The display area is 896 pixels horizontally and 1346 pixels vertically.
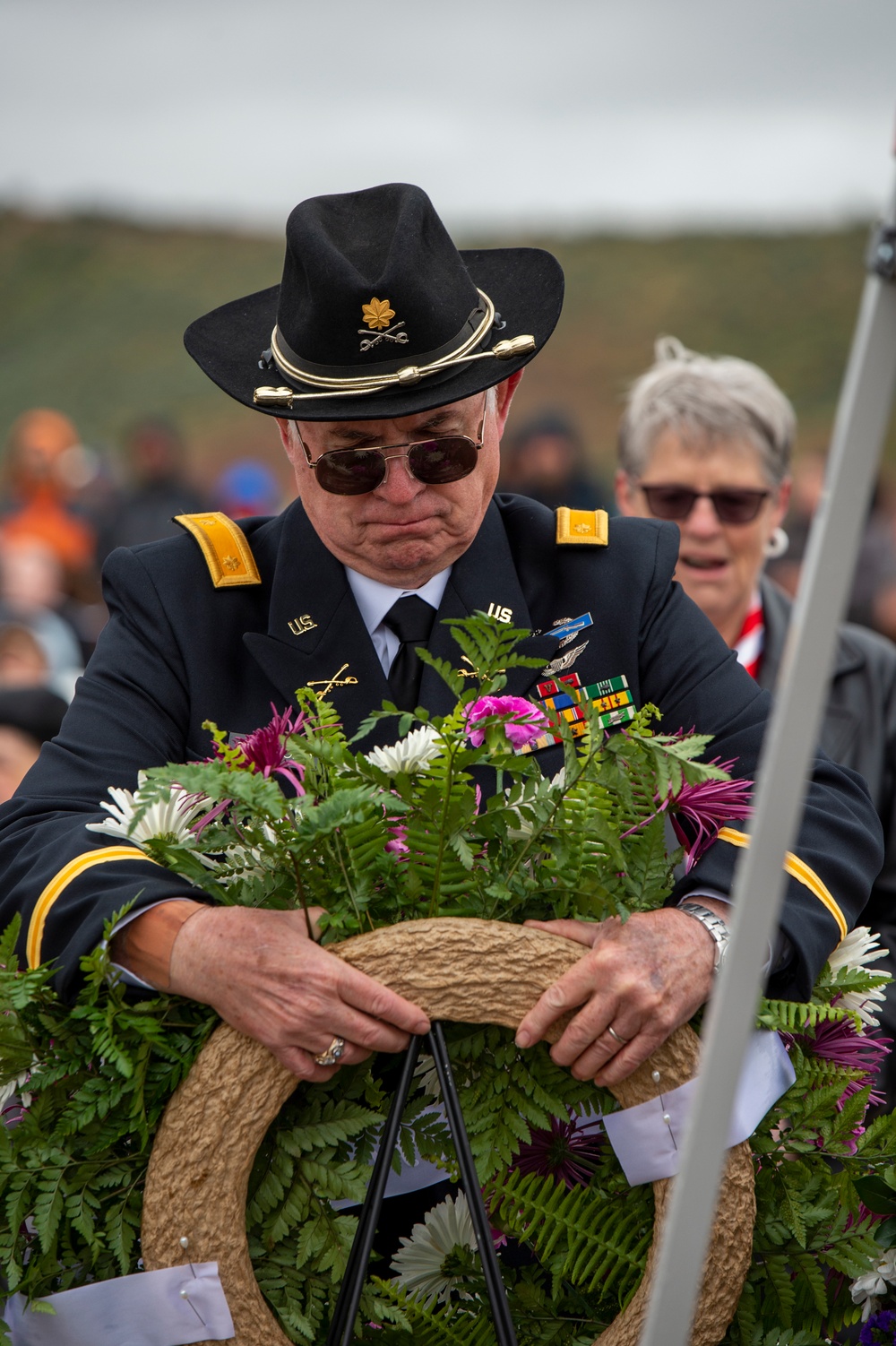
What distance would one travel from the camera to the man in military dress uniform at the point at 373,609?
6.31 ft

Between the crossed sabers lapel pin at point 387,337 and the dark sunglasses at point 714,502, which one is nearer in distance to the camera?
the crossed sabers lapel pin at point 387,337

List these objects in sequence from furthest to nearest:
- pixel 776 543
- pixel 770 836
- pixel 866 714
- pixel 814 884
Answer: pixel 776 543
pixel 866 714
pixel 814 884
pixel 770 836

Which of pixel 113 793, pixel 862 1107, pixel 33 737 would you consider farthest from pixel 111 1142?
pixel 33 737

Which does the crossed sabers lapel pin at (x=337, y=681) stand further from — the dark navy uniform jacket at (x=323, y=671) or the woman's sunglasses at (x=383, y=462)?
the woman's sunglasses at (x=383, y=462)

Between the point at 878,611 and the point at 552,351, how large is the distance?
98.8 feet

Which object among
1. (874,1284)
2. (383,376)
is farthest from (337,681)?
(874,1284)

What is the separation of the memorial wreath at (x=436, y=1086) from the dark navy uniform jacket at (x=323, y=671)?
0.52 ft

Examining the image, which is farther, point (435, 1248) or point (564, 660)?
point (564, 660)

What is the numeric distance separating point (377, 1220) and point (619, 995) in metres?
0.39

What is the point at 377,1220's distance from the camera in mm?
1737

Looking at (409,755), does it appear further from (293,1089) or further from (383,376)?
(383,376)

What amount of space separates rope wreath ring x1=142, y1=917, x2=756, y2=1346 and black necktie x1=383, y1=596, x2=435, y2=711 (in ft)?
2.35

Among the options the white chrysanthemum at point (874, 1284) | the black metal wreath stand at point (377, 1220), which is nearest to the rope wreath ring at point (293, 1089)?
the black metal wreath stand at point (377, 1220)

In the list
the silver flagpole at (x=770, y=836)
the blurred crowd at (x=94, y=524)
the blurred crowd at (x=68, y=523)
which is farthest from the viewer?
the blurred crowd at (x=68, y=523)
